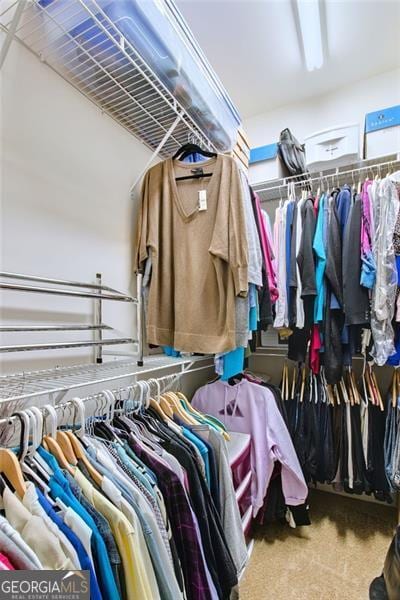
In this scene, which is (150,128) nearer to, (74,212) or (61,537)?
(74,212)

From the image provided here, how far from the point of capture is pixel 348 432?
71.2 inches

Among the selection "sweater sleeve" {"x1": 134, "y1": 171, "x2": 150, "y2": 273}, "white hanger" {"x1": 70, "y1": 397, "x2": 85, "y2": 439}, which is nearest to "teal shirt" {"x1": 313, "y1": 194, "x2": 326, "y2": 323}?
"sweater sleeve" {"x1": 134, "y1": 171, "x2": 150, "y2": 273}

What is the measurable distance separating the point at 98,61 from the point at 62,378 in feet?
3.87

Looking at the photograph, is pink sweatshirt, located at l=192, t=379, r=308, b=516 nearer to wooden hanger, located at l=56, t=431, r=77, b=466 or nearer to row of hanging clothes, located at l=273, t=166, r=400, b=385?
row of hanging clothes, located at l=273, t=166, r=400, b=385

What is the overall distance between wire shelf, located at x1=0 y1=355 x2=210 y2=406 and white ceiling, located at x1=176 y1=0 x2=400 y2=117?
189 centimetres

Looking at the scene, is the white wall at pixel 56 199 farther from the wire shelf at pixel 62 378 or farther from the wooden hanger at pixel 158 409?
the wooden hanger at pixel 158 409

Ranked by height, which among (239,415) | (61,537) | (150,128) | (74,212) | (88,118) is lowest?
(239,415)

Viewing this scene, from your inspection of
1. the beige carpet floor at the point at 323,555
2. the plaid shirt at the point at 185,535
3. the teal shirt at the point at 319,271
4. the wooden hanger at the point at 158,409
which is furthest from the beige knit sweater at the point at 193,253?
the beige carpet floor at the point at 323,555

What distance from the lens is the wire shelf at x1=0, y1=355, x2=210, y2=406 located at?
2.74 feet

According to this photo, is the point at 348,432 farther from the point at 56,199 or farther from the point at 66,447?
the point at 56,199

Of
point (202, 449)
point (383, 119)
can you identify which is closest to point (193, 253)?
point (202, 449)

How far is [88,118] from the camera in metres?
1.34

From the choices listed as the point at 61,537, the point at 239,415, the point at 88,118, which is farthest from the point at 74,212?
the point at 239,415

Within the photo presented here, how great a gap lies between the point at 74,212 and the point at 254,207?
0.84 m
